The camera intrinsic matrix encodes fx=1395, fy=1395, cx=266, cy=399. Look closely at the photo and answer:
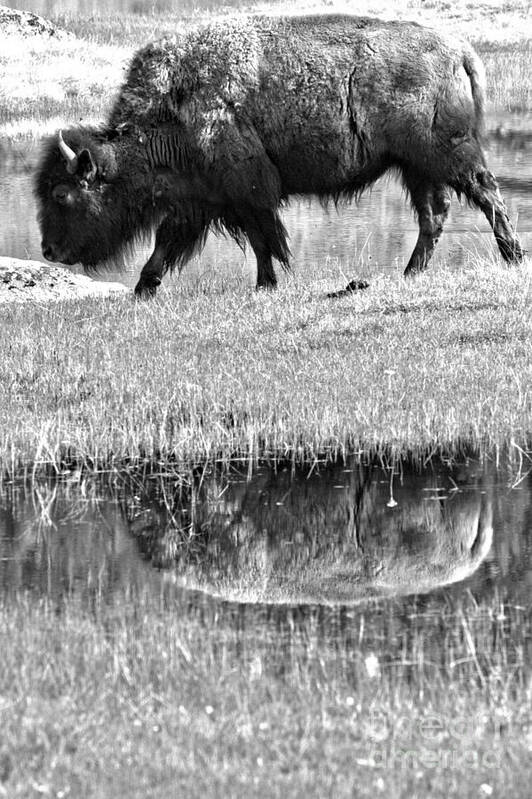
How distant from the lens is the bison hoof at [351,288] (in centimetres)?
1188

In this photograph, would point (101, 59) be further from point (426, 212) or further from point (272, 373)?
point (272, 373)

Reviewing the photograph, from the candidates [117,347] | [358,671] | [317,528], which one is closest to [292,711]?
[358,671]

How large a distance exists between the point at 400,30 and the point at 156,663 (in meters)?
8.95

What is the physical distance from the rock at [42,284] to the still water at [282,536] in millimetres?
5497

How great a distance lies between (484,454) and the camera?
26.8ft

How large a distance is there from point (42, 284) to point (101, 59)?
2273cm

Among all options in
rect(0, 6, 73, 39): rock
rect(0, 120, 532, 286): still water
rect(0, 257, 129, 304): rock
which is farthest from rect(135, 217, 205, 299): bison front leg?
rect(0, 6, 73, 39): rock

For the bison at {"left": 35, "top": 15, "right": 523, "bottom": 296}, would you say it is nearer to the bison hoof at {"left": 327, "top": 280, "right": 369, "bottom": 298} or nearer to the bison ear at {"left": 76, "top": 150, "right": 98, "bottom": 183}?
the bison ear at {"left": 76, "top": 150, "right": 98, "bottom": 183}

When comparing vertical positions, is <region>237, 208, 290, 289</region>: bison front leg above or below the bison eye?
below

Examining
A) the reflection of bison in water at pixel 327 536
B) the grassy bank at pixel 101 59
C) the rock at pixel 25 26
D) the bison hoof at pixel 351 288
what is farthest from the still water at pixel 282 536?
the rock at pixel 25 26

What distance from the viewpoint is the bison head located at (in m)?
12.6

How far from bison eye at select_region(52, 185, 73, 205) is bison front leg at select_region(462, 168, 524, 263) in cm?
358

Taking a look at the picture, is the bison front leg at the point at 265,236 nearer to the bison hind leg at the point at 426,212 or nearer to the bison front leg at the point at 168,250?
the bison front leg at the point at 168,250

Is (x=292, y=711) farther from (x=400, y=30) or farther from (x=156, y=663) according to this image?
(x=400, y=30)
